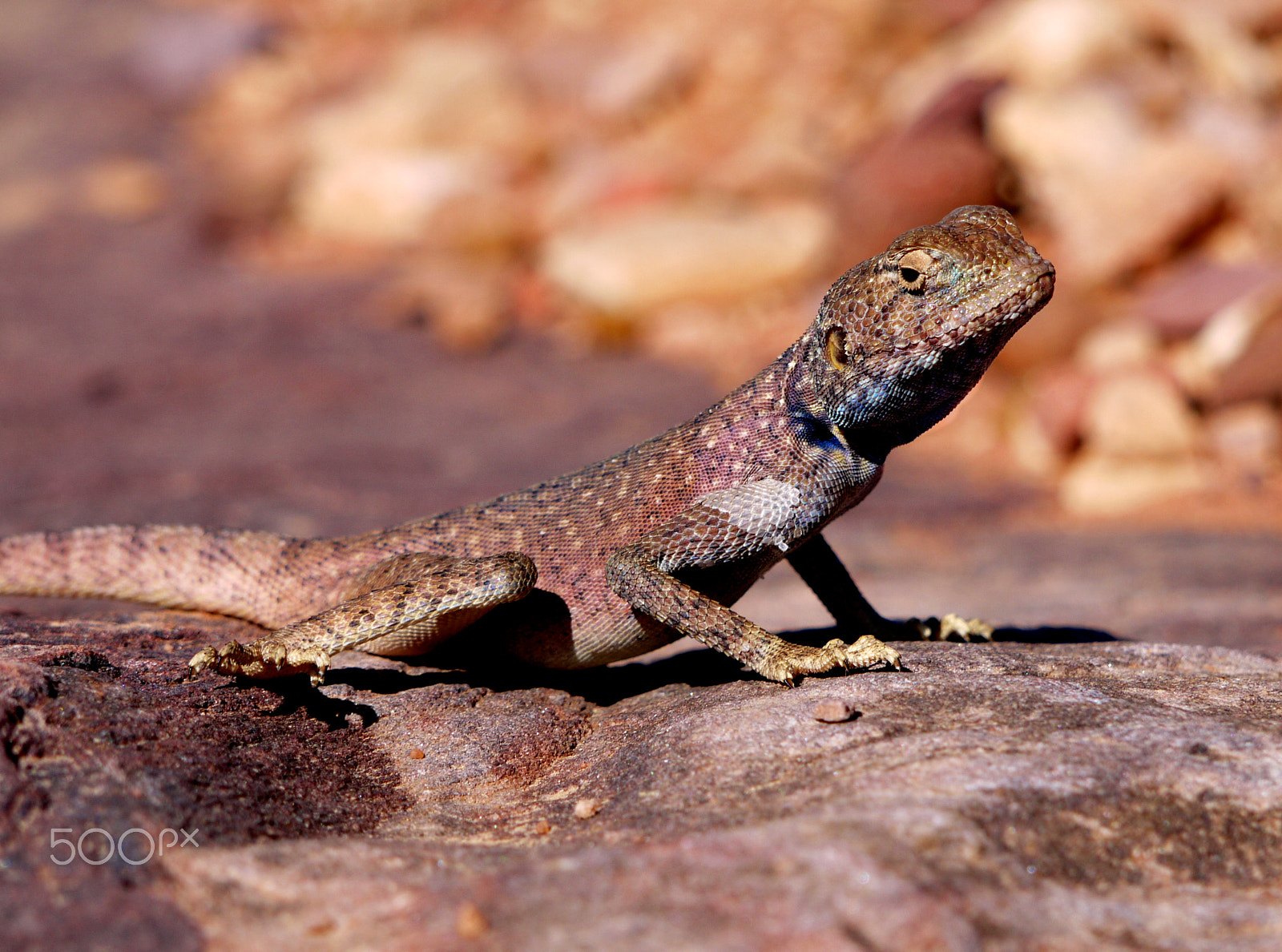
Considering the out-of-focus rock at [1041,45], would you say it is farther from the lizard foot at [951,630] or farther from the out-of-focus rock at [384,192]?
the lizard foot at [951,630]

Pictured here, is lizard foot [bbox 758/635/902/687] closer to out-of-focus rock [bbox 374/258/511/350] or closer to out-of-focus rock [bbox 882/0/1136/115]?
out-of-focus rock [bbox 374/258/511/350]

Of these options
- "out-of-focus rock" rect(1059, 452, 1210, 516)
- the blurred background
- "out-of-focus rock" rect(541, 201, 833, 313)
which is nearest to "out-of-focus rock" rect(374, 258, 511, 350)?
the blurred background

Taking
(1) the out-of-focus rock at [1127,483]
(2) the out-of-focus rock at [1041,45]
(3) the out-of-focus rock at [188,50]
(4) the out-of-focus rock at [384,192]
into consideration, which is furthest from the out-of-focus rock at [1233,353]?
(3) the out-of-focus rock at [188,50]

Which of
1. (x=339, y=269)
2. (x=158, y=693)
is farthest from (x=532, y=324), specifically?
(x=158, y=693)

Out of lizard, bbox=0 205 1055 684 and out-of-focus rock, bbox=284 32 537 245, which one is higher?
out-of-focus rock, bbox=284 32 537 245

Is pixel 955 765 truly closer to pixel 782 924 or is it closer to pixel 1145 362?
pixel 782 924

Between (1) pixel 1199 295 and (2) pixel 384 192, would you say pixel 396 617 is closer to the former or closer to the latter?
(1) pixel 1199 295

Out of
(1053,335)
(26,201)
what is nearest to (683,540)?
(1053,335)
